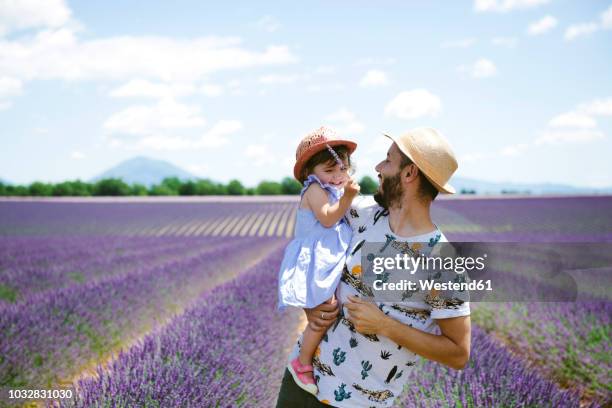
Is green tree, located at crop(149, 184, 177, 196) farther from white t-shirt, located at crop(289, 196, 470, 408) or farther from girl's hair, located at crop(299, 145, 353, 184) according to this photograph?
white t-shirt, located at crop(289, 196, 470, 408)

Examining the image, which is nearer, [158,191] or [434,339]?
[434,339]

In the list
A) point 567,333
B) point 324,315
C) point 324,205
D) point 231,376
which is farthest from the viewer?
point 567,333

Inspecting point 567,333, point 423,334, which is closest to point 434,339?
point 423,334

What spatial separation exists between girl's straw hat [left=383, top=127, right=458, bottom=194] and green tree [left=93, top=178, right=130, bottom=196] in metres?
33.4

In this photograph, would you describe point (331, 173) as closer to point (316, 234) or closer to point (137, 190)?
point (316, 234)

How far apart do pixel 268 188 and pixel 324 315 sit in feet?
106

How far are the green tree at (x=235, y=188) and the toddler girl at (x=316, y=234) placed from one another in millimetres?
32939

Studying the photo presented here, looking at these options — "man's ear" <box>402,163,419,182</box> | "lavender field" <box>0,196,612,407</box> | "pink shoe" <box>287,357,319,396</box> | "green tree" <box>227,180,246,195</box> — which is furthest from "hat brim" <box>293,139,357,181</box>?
"green tree" <box>227,180,246,195</box>

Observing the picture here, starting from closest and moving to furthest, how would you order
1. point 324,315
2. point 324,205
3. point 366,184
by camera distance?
point 324,315, point 324,205, point 366,184

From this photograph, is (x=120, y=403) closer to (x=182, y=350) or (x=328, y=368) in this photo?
(x=182, y=350)

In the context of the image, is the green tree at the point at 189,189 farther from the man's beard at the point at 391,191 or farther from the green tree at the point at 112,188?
the man's beard at the point at 391,191

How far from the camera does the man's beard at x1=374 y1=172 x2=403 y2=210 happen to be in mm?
1261

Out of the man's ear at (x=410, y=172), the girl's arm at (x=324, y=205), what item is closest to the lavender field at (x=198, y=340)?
the girl's arm at (x=324, y=205)

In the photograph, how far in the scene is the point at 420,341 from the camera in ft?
3.85
